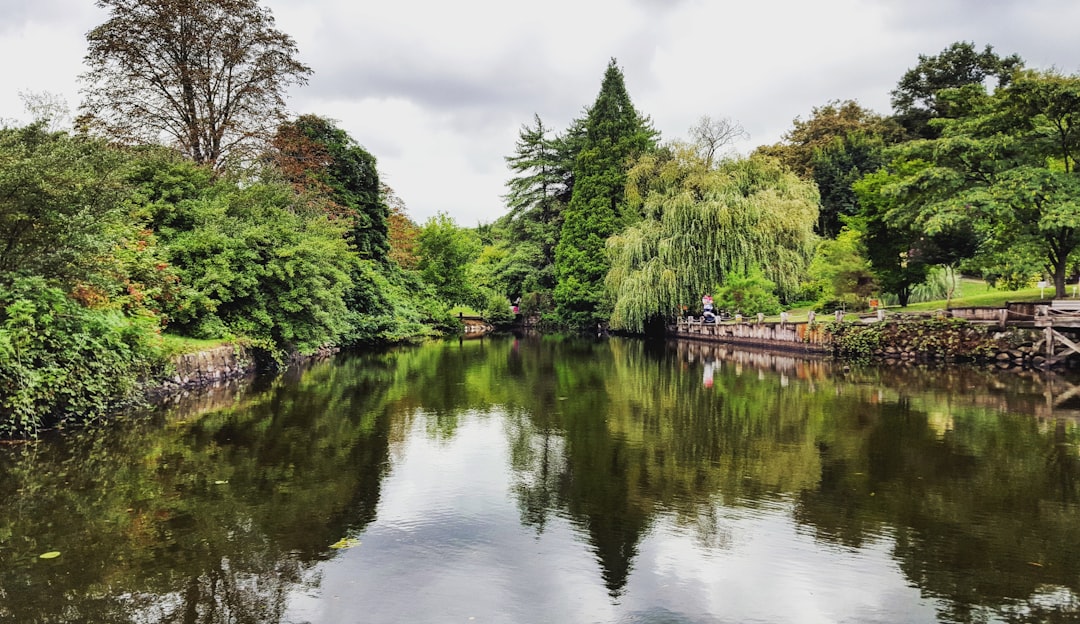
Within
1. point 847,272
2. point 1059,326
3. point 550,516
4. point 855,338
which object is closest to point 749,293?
point 847,272

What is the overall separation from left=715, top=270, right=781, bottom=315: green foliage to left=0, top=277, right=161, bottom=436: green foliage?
78.0ft

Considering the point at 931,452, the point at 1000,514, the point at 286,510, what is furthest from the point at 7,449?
the point at 931,452

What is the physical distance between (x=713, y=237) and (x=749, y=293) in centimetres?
295

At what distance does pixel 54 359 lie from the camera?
9.27 m

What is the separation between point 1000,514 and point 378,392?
11534mm

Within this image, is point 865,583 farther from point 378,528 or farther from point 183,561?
point 183,561

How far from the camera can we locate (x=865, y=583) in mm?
4684

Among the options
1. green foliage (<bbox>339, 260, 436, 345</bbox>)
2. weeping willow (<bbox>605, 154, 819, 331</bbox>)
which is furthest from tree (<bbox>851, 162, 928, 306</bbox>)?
green foliage (<bbox>339, 260, 436, 345</bbox>)

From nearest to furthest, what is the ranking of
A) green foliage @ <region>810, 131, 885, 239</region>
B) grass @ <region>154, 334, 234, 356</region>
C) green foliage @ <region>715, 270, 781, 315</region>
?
1. grass @ <region>154, 334, 234, 356</region>
2. green foliage @ <region>715, 270, 781, 315</region>
3. green foliage @ <region>810, 131, 885, 239</region>

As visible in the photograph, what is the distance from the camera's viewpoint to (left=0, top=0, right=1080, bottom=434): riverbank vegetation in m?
9.70

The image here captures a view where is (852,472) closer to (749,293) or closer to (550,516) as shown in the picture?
(550,516)

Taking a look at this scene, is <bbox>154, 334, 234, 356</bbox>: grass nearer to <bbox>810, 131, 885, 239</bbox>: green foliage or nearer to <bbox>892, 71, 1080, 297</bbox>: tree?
<bbox>892, 71, 1080, 297</bbox>: tree

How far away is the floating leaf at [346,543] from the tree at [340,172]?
68.1 feet

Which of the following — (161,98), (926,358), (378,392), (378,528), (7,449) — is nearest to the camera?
(378,528)
